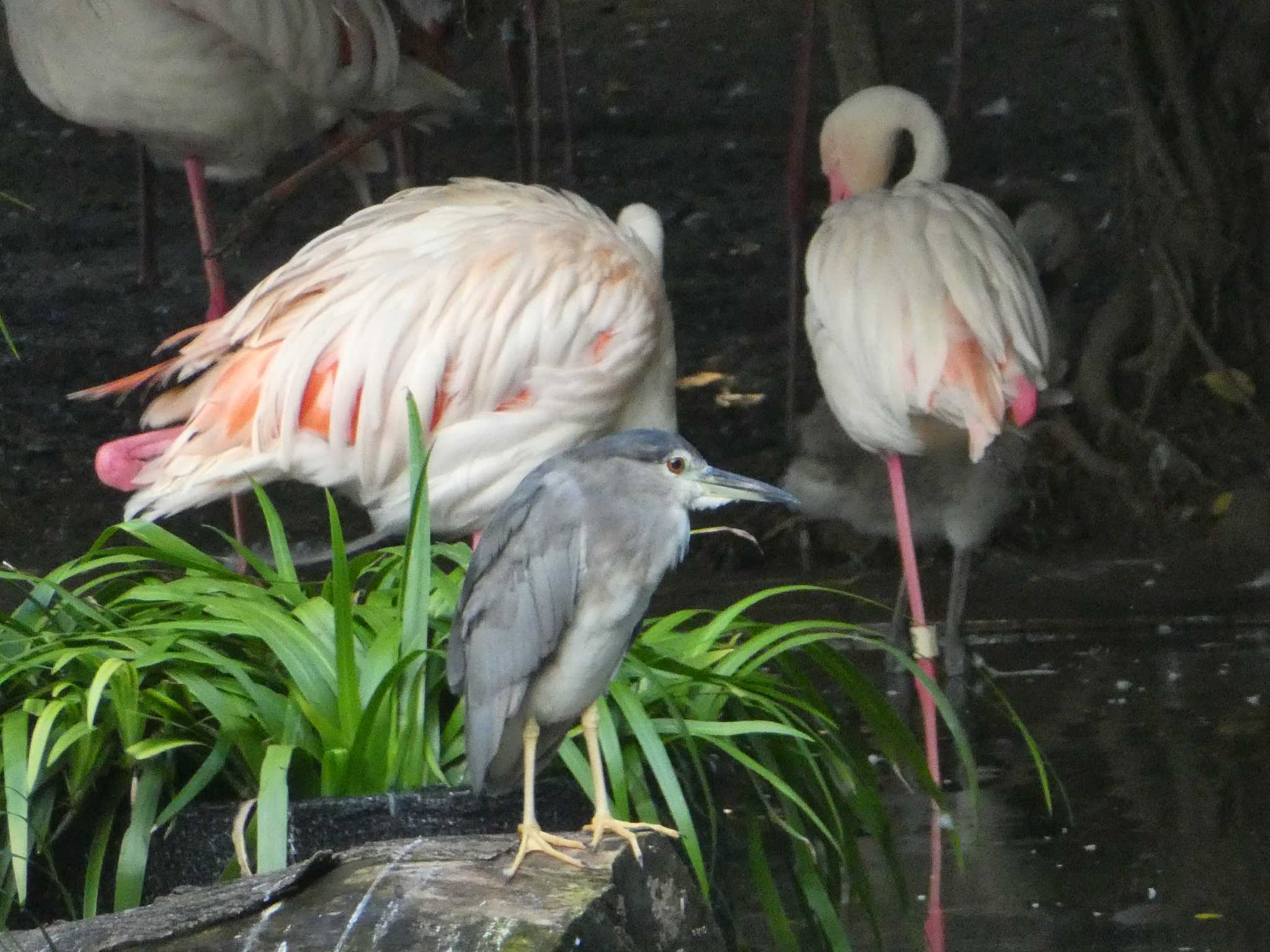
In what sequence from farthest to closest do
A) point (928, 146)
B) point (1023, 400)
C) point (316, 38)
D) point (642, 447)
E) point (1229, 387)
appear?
point (1229, 387)
point (928, 146)
point (316, 38)
point (1023, 400)
point (642, 447)

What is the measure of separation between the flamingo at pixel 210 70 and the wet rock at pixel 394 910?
2477 millimetres

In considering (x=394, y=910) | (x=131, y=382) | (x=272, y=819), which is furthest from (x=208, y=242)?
(x=394, y=910)

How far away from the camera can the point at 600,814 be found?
2.52 metres

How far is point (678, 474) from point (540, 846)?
0.51 m

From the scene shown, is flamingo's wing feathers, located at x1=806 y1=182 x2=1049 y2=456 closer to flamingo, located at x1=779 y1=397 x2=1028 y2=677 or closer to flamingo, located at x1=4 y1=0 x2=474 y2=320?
flamingo, located at x1=779 y1=397 x2=1028 y2=677

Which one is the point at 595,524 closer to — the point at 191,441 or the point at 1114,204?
the point at 191,441

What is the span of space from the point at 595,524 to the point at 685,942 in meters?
0.57

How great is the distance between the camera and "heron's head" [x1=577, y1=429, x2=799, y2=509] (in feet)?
8.21

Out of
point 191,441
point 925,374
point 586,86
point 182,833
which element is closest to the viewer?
point 182,833

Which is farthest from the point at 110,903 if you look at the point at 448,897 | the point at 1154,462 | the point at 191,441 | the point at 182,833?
the point at 1154,462

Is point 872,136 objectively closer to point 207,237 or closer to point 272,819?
point 207,237

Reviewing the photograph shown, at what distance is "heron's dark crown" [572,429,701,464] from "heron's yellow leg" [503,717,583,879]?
14.5 inches

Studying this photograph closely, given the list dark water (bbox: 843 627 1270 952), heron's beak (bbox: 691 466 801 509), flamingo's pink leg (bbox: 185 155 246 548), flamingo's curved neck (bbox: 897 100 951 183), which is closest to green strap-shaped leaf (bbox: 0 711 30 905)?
heron's beak (bbox: 691 466 801 509)

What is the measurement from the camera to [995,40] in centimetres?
996
